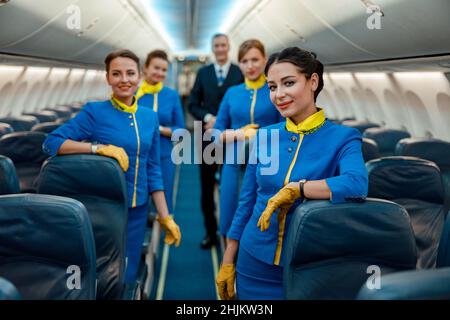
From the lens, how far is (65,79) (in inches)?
483

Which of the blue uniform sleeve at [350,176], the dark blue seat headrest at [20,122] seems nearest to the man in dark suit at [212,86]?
the blue uniform sleeve at [350,176]

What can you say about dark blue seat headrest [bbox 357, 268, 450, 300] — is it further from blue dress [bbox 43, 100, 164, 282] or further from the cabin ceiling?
blue dress [bbox 43, 100, 164, 282]

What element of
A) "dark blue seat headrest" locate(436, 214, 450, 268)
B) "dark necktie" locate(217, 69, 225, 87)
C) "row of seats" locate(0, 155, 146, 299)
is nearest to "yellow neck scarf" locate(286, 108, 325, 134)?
"dark blue seat headrest" locate(436, 214, 450, 268)

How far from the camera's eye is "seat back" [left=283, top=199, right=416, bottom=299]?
1.75 m

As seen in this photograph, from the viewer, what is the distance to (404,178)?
9.75 ft

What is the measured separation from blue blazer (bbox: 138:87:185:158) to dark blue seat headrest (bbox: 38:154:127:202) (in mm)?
2084

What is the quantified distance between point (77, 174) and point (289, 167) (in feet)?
4.01

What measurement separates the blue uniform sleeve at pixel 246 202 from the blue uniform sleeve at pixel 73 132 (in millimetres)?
1173

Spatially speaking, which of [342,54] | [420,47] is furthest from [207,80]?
[420,47]

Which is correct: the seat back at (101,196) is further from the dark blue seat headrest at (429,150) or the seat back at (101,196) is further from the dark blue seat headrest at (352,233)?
the dark blue seat headrest at (429,150)

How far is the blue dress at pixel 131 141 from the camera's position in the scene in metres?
2.93

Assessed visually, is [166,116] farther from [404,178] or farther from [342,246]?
[342,246]
